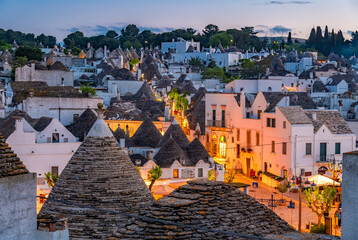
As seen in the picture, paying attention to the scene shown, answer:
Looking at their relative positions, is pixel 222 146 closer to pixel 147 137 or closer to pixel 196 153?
pixel 147 137

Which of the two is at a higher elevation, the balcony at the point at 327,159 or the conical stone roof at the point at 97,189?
the conical stone roof at the point at 97,189

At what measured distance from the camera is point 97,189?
1917cm

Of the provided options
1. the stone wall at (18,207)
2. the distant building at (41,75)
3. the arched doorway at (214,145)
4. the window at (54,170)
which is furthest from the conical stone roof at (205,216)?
the distant building at (41,75)

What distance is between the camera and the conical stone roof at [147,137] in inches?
2253

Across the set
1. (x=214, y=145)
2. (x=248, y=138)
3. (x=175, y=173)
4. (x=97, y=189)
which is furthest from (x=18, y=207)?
(x=214, y=145)

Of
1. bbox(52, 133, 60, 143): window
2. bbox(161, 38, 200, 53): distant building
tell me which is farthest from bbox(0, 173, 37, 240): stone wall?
bbox(161, 38, 200, 53): distant building

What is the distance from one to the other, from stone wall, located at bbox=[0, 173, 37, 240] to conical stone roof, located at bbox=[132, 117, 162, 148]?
45230 millimetres

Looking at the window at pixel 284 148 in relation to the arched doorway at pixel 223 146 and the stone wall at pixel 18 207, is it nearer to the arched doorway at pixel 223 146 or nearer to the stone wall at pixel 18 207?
the arched doorway at pixel 223 146

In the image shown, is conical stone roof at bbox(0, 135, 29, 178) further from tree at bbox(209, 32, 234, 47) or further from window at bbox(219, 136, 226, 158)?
tree at bbox(209, 32, 234, 47)

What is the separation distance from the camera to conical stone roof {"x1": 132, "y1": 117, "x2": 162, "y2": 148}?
57219 mm

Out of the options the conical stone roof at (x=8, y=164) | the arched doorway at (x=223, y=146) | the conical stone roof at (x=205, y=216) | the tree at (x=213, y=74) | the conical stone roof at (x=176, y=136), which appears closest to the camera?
the conical stone roof at (x=8, y=164)

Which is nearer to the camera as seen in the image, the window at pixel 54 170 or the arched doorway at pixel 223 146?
the window at pixel 54 170

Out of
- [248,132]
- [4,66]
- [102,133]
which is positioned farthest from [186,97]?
[102,133]

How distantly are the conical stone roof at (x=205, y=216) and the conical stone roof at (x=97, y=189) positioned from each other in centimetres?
423
